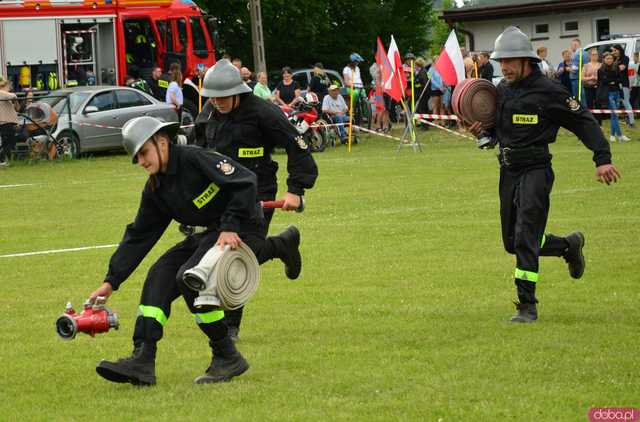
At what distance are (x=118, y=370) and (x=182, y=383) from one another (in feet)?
1.42

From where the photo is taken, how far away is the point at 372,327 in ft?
29.8

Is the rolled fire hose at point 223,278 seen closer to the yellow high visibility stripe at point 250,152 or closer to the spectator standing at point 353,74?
the yellow high visibility stripe at point 250,152

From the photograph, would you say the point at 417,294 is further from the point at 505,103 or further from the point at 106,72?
the point at 106,72

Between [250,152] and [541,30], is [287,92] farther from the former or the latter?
[250,152]

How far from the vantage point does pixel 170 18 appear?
1332 inches

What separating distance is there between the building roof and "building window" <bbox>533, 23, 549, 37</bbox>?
1.97ft

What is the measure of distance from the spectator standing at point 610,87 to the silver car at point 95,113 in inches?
363

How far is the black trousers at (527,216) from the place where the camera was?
9.13 metres

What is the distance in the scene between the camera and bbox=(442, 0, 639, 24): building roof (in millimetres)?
45688

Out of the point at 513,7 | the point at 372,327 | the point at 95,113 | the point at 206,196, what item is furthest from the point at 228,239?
the point at 513,7

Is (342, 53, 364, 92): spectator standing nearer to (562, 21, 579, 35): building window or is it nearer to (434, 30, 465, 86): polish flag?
(434, 30, 465, 86): polish flag

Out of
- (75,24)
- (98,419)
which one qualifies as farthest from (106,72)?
(98,419)

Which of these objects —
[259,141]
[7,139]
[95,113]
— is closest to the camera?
[259,141]

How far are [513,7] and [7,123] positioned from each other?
25.5 meters
